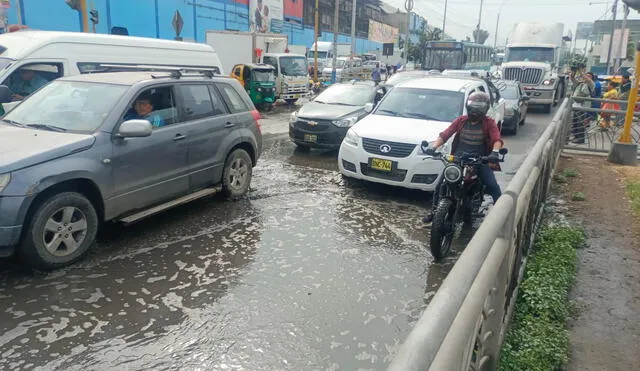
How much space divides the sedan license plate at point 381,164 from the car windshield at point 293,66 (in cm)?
1501

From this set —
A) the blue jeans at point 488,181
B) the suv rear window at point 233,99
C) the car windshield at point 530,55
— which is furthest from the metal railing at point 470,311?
the car windshield at point 530,55

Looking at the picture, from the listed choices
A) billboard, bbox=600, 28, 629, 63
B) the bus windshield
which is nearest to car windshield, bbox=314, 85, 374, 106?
billboard, bbox=600, 28, 629, 63

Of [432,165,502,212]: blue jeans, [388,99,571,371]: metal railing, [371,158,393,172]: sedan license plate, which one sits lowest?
[371,158,393,172]: sedan license plate

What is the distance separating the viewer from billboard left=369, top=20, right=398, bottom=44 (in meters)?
64.8

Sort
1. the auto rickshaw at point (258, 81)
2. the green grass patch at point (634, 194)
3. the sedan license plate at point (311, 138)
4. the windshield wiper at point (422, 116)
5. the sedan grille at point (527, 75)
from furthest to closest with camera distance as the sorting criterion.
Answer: the sedan grille at point (527, 75), the auto rickshaw at point (258, 81), the sedan license plate at point (311, 138), the windshield wiper at point (422, 116), the green grass patch at point (634, 194)

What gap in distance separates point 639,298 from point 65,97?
20.0 feet

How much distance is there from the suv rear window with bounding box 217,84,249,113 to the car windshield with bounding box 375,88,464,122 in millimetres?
2582

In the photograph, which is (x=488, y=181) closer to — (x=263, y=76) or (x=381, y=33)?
(x=263, y=76)

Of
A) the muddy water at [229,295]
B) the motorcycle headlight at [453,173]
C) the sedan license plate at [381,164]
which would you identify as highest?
the motorcycle headlight at [453,173]

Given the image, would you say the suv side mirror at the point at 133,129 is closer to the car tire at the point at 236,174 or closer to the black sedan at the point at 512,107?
the car tire at the point at 236,174

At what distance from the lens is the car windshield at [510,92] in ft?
51.6

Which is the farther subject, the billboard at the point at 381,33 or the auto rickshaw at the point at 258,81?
the billboard at the point at 381,33

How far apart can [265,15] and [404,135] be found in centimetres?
3143

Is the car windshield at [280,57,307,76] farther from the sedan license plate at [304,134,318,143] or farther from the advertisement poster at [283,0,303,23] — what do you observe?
the advertisement poster at [283,0,303,23]
